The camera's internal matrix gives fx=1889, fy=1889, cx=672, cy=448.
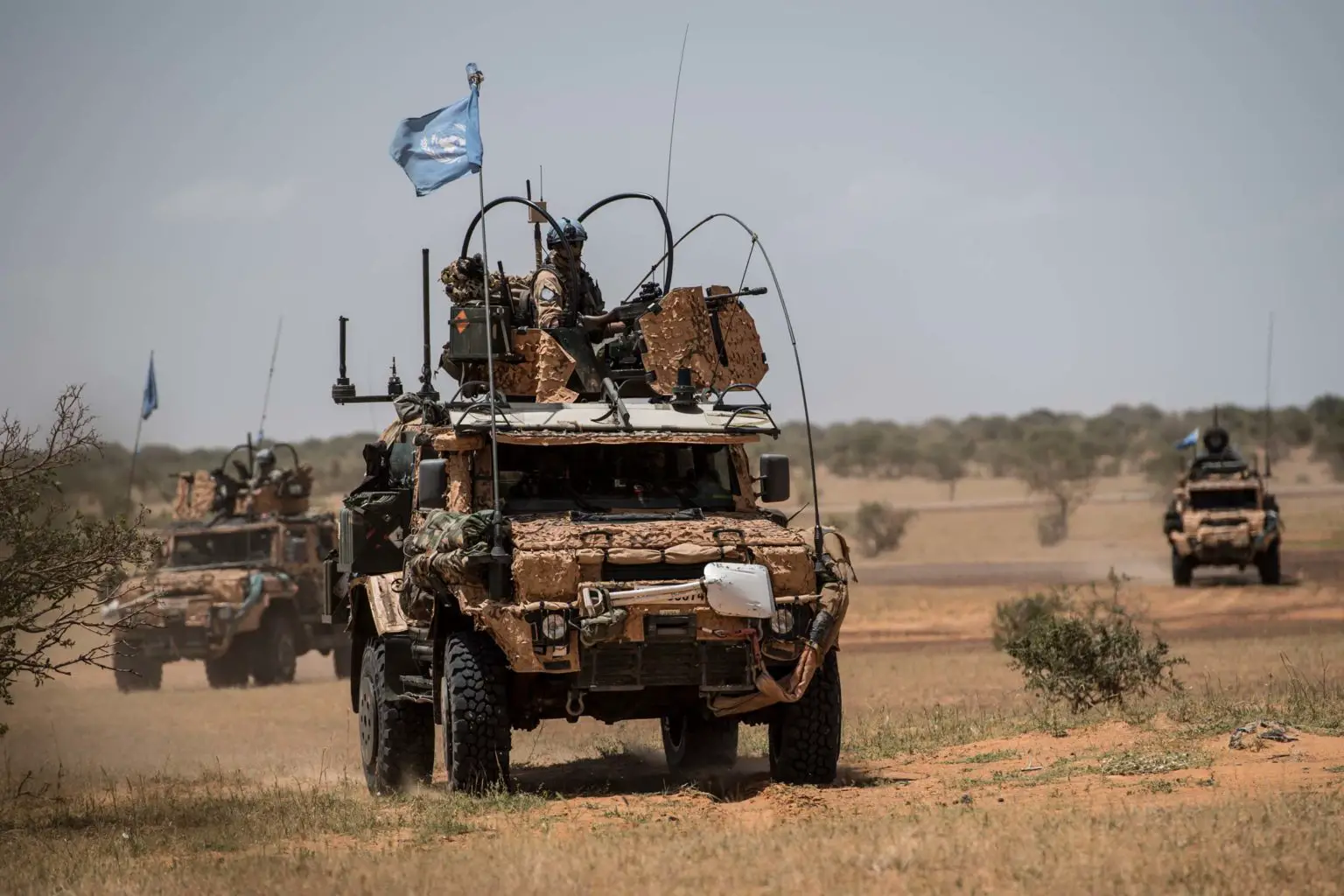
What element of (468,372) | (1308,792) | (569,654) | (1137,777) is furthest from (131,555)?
(1308,792)

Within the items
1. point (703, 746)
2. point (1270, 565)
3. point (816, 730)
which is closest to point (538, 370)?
point (703, 746)

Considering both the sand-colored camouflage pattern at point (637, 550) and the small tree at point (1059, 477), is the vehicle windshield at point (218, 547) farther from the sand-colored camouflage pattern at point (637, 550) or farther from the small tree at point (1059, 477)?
the small tree at point (1059, 477)

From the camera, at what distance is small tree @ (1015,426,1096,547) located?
176 ft

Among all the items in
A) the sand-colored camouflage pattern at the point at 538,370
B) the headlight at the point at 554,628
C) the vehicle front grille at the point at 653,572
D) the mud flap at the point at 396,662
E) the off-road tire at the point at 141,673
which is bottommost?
the off-road tire at the point at 141,673

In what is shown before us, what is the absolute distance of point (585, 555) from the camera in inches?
435

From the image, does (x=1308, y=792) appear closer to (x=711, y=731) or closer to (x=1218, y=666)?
(x=711, y=731)

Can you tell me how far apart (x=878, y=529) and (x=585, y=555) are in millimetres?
41983

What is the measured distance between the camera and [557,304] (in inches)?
541

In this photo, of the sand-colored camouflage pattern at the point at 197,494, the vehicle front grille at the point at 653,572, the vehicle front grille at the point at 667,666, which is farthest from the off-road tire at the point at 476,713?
the sand-colored camouflage pattern at the point at 197,494

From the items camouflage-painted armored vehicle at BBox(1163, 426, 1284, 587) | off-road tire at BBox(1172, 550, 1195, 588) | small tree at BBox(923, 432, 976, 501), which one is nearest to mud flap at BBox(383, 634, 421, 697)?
camouflage-painted armored vehicle at BBox(1163, 426, 1284, 587)

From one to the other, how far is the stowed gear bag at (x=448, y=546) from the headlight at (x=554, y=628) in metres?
0.53

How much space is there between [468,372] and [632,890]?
5.98 m

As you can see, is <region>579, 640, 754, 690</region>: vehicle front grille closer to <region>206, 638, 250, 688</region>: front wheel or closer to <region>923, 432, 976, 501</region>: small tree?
<region>206, 638, 250, 688</region>: front wheel

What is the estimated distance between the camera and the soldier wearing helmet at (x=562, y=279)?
1377 cm
